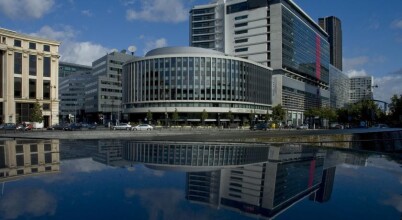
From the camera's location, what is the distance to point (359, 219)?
6469 millimetres

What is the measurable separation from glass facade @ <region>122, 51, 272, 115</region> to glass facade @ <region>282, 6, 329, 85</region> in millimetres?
30417

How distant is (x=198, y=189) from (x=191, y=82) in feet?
338

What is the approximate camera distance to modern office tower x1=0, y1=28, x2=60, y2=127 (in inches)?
2911

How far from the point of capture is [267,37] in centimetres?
13775

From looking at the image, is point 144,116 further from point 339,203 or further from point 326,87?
point 326,87

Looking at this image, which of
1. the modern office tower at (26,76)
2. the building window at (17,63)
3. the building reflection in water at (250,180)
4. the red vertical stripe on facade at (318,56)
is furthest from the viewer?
the red vertical stripe on facade at (318,56)

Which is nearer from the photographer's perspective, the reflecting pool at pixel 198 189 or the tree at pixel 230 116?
the reflecting pool at pixel 198 189

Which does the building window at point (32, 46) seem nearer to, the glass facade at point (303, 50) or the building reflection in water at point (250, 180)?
the building reflection in water at point (250, 180)

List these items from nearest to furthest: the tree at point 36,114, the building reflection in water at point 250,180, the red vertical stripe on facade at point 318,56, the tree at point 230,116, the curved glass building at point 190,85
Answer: the building reflection in water at point 250,180 → the tree at point 36,114 → the tree at point 230,116 → the curved glass building at point 190,85 → the red vertical stripe on facade at point 318,56

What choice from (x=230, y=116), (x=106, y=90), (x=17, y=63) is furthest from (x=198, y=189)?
(x=106, y=90)

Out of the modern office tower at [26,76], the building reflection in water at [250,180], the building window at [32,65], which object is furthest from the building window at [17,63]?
the building reflection in water at [250,180]

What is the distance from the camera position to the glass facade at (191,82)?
11094cm

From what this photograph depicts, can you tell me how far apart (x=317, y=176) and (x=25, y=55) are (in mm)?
81178

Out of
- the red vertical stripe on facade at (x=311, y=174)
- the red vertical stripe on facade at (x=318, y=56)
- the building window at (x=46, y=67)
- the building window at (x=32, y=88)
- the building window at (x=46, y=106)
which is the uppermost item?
the red vertical stripe on facade at (x=318, y=56)
